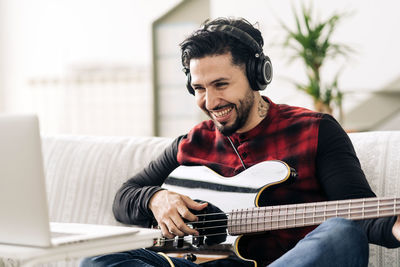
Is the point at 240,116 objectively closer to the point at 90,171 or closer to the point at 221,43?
the point at 221,43

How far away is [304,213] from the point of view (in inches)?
46.5

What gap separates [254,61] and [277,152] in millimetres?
242

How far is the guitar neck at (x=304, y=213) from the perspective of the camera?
106 centimetres

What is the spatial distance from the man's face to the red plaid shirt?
4 centimetres

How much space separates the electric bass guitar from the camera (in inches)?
45.1

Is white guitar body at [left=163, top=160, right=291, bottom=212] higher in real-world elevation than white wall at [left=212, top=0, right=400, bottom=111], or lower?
lower

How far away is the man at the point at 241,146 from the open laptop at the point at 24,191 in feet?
1.01

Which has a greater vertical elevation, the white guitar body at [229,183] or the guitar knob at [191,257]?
the white guitar body at [229,183]

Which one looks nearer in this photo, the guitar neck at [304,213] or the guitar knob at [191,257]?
the guitar neck at [304,213]

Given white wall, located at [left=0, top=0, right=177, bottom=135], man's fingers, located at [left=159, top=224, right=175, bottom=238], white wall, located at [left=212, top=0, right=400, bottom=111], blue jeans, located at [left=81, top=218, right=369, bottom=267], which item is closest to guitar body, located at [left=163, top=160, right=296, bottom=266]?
man's fingers, located at [left=159, top=224, right=175, bottom=238]

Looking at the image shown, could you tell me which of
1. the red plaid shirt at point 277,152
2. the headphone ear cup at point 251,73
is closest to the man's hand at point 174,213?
the red plaid shirt at point 277,152

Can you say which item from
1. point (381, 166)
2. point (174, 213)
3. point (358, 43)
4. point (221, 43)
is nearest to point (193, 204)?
point (174, 213)

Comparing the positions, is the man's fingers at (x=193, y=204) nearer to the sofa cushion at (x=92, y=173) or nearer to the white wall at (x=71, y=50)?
the sofa cushion at (x=92, y=173)

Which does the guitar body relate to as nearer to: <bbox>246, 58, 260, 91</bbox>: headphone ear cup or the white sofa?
<bbox>246, 58, 260, 91</bbox>: headphone ear cup
